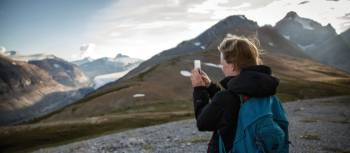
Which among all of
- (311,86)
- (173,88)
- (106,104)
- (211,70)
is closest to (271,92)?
(106,104)

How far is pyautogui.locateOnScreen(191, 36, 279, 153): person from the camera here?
532 cm

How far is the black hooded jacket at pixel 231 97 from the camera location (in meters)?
5.30

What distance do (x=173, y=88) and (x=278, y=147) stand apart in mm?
123733

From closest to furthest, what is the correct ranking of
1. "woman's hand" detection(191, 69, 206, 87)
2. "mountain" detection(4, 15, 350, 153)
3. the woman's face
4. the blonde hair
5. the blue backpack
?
the blue backpack, the blonde hair, the woman's face, "woman's hand" detection(191, 69, 206, 87), "mountain" detection(4, 15, 350, 153)

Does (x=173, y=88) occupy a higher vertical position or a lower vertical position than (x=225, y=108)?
lower

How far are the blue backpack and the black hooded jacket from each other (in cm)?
14

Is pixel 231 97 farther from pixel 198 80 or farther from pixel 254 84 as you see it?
pixel 198 80

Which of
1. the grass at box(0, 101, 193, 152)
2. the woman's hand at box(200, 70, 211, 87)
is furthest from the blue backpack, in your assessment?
the grass at box(0, 101, 193, 152)

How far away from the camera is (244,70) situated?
554 centimetres

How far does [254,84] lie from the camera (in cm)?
527

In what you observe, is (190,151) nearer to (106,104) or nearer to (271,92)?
(271,92)

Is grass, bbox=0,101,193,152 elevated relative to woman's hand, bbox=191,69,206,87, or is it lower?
lower

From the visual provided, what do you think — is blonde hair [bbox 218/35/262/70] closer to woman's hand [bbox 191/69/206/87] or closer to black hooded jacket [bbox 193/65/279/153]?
black hooded jacket [bbox 193/65/279/153]

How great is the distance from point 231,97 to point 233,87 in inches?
7.7
